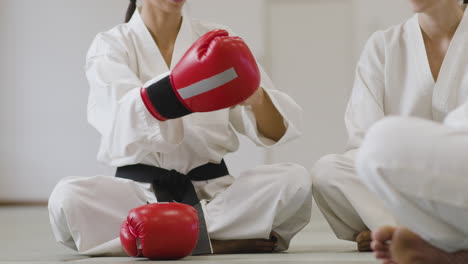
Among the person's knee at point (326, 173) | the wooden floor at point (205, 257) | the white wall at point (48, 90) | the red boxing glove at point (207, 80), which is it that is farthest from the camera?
the white wall at point (48, 90)

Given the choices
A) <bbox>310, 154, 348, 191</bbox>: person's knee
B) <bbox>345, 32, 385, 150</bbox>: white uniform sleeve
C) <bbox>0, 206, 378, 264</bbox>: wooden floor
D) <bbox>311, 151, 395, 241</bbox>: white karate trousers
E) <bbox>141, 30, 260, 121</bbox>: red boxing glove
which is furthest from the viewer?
<bbox>345, 32, 385, 150</bbox>: white uniform sleeve

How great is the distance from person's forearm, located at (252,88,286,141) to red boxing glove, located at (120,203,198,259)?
0.58 m

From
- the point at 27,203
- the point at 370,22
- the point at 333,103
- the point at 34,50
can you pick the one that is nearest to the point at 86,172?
the point at 27,203

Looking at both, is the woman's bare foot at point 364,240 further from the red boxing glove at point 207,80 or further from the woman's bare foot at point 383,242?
the woman's bare foot at point 383,242

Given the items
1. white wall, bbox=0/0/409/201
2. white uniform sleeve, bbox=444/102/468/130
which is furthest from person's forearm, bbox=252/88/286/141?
white wall, bbox=0/0/409/201

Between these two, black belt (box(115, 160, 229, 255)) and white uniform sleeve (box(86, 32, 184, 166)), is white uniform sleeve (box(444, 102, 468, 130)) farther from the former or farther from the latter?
black belt (box(115, 160, 229, 255))

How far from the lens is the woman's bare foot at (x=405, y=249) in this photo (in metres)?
1.51

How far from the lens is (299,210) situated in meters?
2.87

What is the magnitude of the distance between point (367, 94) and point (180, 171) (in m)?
0.82

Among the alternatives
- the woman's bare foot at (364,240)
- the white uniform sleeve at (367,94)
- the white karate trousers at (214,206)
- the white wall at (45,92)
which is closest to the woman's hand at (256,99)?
the white karate trousers at (214,206)

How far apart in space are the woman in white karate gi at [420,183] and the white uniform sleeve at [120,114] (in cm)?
113

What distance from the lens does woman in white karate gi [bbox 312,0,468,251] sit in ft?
8.89

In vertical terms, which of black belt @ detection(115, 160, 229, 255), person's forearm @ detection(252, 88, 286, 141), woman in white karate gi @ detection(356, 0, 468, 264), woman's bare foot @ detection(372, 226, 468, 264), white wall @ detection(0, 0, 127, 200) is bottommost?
white wall @ detection(0, 0, 127, 200)

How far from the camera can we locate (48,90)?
762 cm
